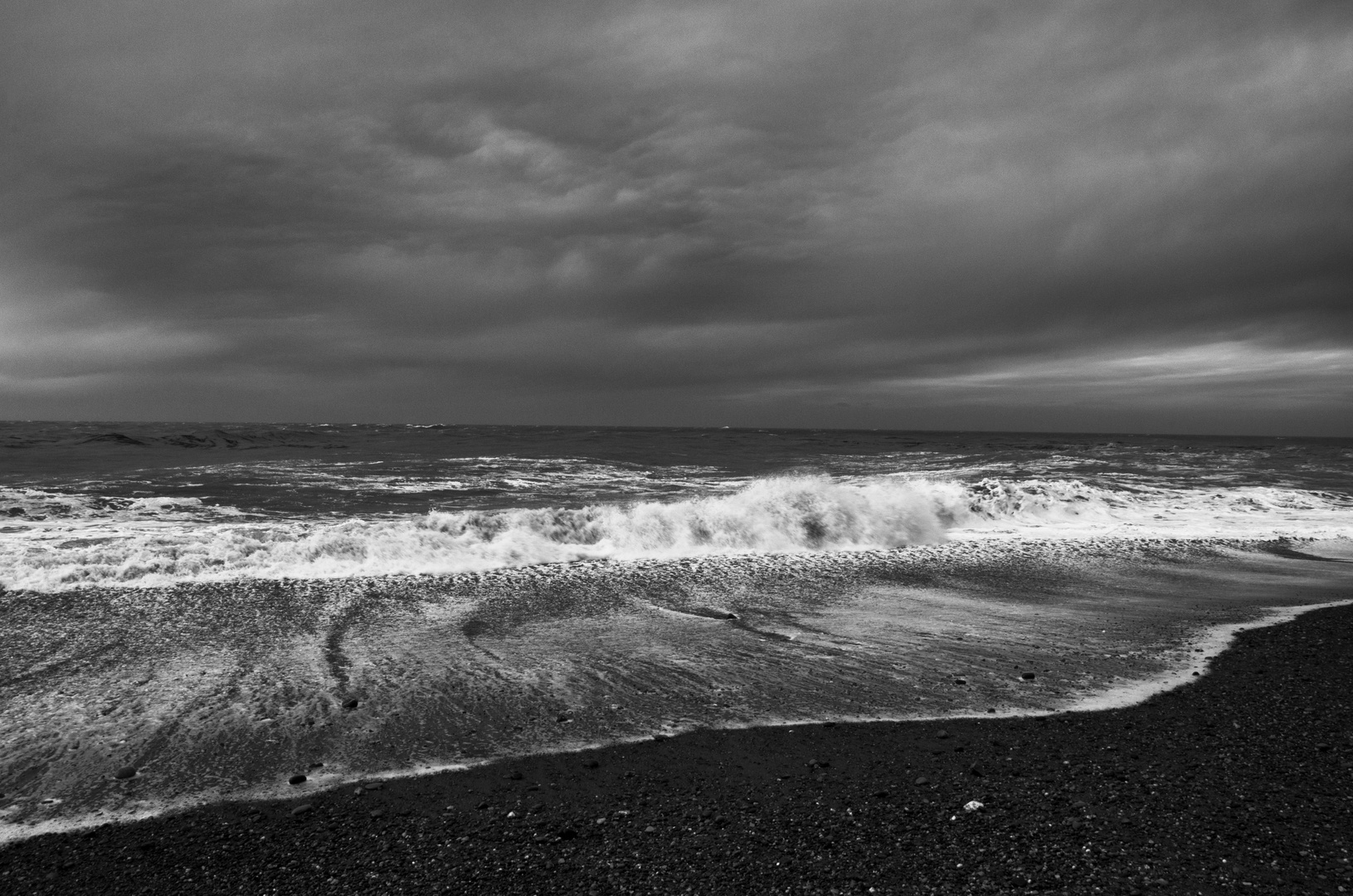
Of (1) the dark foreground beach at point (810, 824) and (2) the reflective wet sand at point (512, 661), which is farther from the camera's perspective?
(2) the reflective wet sand at point (512, 661)

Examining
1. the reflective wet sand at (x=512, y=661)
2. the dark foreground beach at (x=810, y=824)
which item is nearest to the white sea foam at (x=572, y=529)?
the reflective wet sand at (x=512, y=661)

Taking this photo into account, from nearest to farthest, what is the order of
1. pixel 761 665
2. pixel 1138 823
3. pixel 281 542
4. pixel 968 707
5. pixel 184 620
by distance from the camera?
pixel 1138 823 → pixel 968 707 → pixel 761 665 → pixel 184 620 → pixel 281 542

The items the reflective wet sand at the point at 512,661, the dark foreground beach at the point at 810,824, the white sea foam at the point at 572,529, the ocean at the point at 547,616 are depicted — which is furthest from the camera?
the white sea foam at the point at 572,529

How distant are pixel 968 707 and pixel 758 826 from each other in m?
2.52

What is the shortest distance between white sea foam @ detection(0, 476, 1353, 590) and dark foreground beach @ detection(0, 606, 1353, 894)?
6.86 metres

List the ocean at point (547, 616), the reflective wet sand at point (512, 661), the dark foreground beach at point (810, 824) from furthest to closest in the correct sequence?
the ocean at point (547, 616) → the reflective wet sand at point (512, 661) → the dark foreground beach at point (810, 824)

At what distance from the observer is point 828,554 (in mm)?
13016

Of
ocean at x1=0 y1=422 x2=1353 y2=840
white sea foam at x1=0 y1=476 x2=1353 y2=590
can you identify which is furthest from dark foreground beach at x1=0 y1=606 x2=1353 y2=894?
white sea foam at x1=0 y1=476 x2=1353 y2=590

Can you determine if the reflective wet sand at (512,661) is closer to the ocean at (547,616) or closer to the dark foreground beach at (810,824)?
the ocean at (547,616)

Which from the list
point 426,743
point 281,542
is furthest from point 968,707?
point 281,542

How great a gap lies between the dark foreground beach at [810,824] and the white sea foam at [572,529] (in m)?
6.86

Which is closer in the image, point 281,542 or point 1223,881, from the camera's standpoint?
point 1223,881

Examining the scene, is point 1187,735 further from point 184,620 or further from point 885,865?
point 184,620

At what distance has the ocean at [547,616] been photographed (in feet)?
16.8
